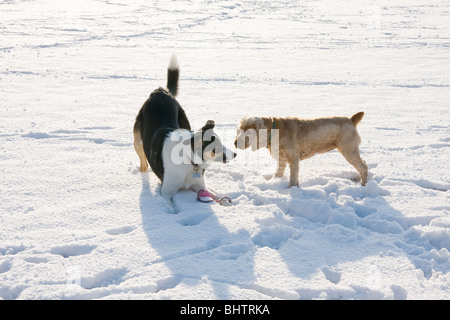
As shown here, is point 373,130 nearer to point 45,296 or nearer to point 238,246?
point 238,246

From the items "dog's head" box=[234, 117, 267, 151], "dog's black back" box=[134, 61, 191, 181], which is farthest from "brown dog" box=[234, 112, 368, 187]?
"dog's black back" box=[134, 61, 191, 181]

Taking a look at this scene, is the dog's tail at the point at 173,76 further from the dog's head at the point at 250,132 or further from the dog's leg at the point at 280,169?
the dog's leg at the point at 280,169

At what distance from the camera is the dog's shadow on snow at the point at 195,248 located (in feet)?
10.9

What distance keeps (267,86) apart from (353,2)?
892 inches

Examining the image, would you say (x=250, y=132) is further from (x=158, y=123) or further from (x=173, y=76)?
(x=173, y=76)

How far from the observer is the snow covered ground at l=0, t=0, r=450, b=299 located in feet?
11.1

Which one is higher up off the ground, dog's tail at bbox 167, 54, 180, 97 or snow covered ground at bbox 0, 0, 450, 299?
dog's tail at bbox 167, 54, 180, 97

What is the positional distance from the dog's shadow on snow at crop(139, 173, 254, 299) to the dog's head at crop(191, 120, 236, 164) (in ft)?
1.80

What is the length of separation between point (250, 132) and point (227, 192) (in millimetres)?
790

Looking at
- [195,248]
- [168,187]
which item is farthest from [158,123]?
[195,248]

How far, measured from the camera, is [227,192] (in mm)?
5086

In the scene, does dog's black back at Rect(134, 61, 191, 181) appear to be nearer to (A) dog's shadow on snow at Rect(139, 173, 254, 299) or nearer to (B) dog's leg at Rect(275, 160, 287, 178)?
(A) dog's shadow on snow at Rect(139, 173, 254, 299)

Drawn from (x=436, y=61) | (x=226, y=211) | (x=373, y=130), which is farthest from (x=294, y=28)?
(x=226, y=211)
